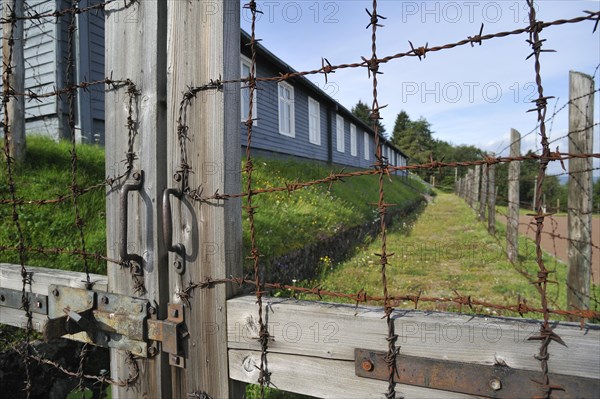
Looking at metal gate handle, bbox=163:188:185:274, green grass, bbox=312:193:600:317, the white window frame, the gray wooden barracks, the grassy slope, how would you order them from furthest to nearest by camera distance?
1. the white window frame
2. the gray wooden barracks
3. green grass, bbox=312:193:600:317
4. the grassy slope
5. metal gate handle, bbox=163:188:185:274

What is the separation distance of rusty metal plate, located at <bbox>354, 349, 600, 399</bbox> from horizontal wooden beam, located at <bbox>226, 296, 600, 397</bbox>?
17 mm

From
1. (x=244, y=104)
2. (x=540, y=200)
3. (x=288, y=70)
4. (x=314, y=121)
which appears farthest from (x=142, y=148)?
(x=314, y=121)

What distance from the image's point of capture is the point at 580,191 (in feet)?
12.2

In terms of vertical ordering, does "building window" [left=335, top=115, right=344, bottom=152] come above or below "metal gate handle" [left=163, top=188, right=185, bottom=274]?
above

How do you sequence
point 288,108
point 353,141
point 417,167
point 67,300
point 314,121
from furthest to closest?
point 353,141 < point 314,121 < point 288,108 < point 67,300 < point 417,167

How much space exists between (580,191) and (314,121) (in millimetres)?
14163

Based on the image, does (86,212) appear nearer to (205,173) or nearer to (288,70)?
(205,173)

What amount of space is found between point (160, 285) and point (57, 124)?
792cm

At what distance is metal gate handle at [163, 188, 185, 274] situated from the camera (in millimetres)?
1310

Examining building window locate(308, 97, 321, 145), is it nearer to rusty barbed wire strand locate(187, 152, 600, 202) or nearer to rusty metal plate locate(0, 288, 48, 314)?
rusty metal plate locate(0, 288, 48, 314)

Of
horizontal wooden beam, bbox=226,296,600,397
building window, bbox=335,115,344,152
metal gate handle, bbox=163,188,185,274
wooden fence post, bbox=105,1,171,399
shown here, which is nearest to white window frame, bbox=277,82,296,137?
building window, bbox=335,115,344,152

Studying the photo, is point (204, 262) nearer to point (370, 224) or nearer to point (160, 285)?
point (160, 285)

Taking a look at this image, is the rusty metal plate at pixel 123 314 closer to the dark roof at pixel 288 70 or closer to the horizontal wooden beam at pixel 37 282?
the horizontal wooden beam at pixel 37 282

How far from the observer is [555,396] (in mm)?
916
